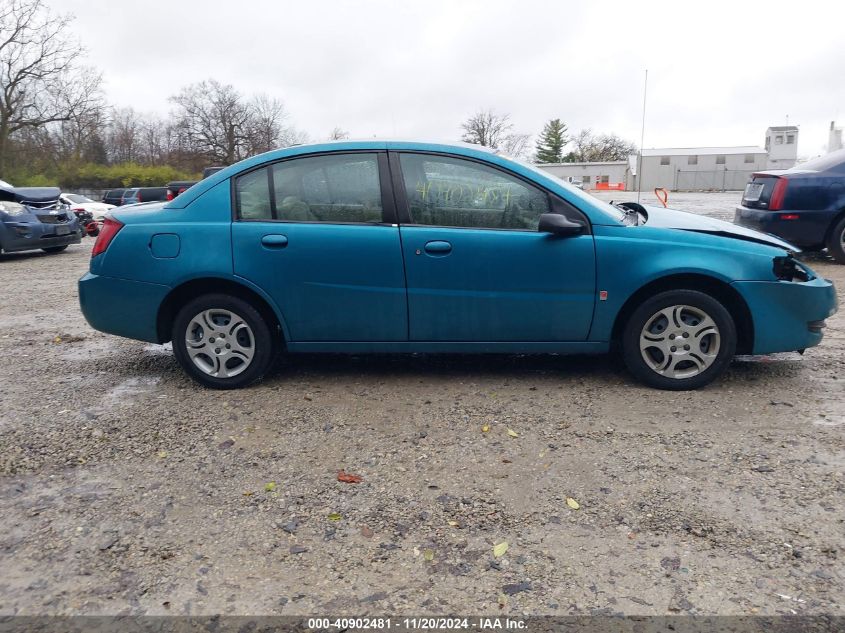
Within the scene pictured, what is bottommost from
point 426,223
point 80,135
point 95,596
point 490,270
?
point 95,596

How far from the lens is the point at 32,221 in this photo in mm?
13281

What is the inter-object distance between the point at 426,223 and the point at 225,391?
1751 mm

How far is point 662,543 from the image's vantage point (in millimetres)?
2752

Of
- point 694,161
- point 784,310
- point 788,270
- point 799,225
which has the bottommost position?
point 784,310

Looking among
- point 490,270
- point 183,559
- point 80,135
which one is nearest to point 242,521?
point 183,559

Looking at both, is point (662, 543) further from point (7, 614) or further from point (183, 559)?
point (7, 614)

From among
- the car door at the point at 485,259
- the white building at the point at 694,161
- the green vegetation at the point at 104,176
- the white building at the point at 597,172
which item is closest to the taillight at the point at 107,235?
the car door at the point at 485,259

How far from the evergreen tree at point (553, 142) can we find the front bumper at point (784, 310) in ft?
300

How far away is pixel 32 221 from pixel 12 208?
416mm

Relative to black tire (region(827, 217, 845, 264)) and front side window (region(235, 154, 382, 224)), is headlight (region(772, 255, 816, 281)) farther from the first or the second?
black tire (region(827, 217, 845, 264))

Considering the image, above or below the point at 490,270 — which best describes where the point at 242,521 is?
below

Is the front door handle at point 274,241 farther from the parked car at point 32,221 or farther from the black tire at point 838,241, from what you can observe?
the parked car at point 32,221

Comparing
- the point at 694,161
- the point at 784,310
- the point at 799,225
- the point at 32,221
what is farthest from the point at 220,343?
the point at 694,161

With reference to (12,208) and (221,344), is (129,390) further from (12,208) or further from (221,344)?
(12,208)
